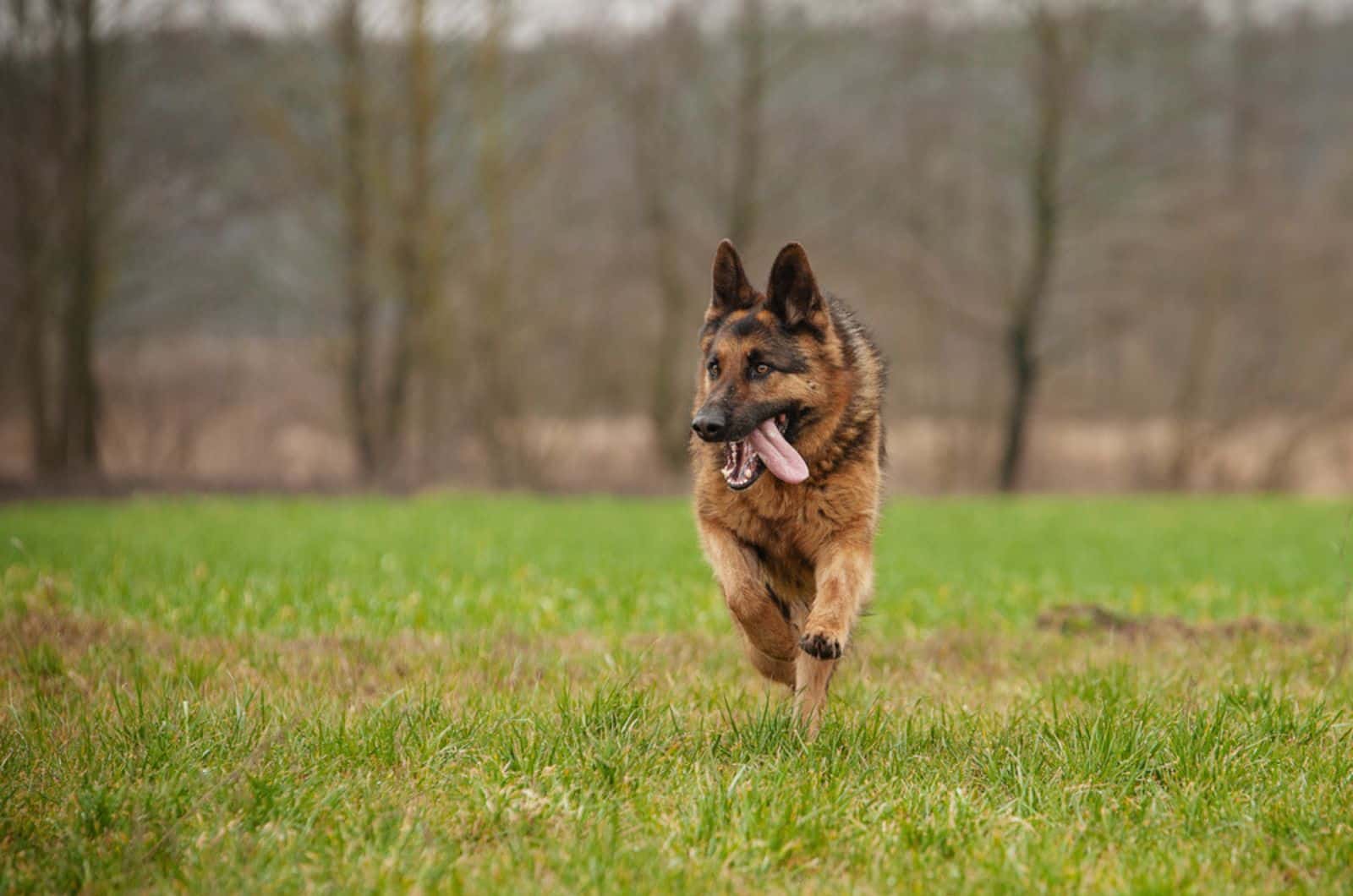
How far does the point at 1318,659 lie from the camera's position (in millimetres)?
6480

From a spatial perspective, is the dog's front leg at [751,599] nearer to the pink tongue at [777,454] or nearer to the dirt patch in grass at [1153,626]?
the pink tongue at [777,454]

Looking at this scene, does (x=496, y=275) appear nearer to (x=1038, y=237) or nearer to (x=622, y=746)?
(x=1038, y=237)

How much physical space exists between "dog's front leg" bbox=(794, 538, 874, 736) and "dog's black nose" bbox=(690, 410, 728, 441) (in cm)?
72

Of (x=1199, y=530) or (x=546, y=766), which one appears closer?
(x=546, y=766)

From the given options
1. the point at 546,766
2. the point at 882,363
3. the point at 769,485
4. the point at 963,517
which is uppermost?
the point at 882,363

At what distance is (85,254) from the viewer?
859 inches

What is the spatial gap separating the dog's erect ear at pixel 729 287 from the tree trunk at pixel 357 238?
19621 mm

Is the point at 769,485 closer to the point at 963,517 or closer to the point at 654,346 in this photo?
the point at 963,517

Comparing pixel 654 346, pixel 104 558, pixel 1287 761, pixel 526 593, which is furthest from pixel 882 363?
pixel 654 346

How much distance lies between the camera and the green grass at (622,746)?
3.24 meters

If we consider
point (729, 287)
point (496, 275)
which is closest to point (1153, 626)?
point (729, 287)

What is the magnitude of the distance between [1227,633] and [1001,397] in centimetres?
2467

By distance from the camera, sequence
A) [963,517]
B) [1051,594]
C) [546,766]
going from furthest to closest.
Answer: [963,517]
[1051,594]
[546,766]

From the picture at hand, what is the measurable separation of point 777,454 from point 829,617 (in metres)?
0.73
